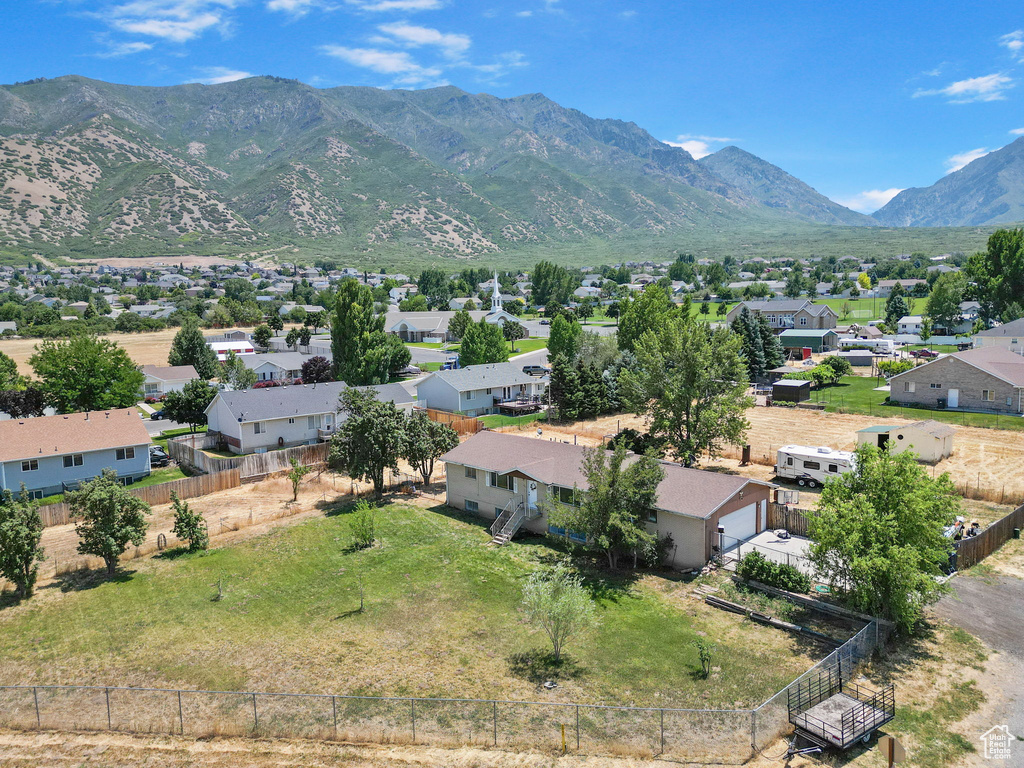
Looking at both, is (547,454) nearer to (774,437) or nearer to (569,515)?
(569,515)

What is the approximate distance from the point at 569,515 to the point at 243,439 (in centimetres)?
3096

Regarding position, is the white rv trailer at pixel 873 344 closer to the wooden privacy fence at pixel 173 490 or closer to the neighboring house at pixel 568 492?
the neighboring house at pixel 568 492

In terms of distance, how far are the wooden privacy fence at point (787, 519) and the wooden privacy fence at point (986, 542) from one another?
6.16 meters

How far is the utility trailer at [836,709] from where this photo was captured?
16.8 meters

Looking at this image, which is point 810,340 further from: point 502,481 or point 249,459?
point 249,459

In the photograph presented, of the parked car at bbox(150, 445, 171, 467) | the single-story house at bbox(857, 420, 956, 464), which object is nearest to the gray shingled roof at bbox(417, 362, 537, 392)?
the parked car at bbox(150, 445, 171, 467)

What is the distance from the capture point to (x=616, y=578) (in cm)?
2781

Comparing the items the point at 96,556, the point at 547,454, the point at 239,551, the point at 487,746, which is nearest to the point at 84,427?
the point at 96,556

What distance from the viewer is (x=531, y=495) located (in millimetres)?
33594

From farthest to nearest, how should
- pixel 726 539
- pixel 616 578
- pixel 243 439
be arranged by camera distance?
pixel 243 439 → pixel 726 539 → pixel 616 578

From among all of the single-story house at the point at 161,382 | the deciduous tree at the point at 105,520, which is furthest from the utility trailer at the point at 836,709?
the single-story house at the point at 161,382

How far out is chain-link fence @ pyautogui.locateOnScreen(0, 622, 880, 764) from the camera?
1714 cm

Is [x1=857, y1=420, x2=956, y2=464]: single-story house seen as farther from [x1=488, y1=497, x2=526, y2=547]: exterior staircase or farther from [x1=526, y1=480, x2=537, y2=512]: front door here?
[x1=488, y1=497, x2=526, y2=547]: exterior staircase

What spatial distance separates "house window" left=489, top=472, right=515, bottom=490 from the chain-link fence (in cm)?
1644
